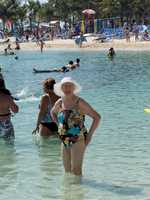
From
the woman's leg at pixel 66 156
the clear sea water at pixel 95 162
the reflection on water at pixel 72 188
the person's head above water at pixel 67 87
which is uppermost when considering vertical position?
the person's head above water at pixel 67 87

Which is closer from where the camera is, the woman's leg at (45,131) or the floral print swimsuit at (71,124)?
the floral print swimsuit at (71,124)

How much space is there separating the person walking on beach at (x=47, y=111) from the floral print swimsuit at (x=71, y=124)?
7.89 feet

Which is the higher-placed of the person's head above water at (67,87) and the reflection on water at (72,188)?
the person's head above water at (67,87)

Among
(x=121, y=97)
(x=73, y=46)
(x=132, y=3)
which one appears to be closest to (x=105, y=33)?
(x=73, y=46)

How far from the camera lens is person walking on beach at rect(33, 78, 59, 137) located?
9.34 m

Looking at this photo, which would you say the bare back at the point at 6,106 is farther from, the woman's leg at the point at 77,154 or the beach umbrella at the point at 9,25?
the beach umbrella at the point at 9,25

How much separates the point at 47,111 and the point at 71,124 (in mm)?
2931

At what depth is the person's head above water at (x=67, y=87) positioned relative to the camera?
6.72 meters

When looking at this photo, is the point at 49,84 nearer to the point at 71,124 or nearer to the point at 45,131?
the point at 45,131

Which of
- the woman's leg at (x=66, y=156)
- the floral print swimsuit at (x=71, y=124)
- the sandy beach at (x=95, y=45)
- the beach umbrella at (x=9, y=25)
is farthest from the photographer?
the beach umbrella at (x=9, y=25)

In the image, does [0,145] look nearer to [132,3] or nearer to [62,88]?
[62,88]

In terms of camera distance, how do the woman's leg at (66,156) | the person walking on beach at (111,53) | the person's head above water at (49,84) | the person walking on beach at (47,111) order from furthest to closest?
the person walking on beach at (111,53) → the person walking on beach at (47,111) → the person's head above water at (49,84) → the woman's leg at (66,156)

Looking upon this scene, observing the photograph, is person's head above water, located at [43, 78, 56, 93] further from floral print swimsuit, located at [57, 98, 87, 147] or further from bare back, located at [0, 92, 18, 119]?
floral print swimsuit, located at [57, 98, 87, 147]

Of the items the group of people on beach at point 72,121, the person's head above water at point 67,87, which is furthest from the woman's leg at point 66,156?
the person's head above water at point 67,87
